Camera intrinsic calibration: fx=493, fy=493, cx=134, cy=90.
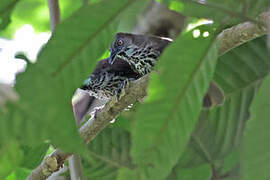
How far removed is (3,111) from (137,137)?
39cm

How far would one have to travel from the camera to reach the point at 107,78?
3.93 m

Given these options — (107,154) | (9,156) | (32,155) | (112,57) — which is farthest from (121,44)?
(9,156)

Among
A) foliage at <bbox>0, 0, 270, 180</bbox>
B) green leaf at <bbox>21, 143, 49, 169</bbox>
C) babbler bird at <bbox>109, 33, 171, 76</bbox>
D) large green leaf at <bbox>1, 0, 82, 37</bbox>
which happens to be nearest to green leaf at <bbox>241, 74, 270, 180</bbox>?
foliage at <bbox>0, 0, 270, 180</bbox>

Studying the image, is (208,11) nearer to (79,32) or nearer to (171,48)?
(171,48)

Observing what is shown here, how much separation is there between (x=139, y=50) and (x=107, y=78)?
1.21ft

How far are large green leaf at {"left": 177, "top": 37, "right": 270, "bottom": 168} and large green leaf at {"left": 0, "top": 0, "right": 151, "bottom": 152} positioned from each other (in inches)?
62.4

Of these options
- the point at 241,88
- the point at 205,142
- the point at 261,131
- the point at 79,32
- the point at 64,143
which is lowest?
the point at 205,142

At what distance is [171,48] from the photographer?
138 centimetres

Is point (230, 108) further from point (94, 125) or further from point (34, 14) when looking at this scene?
point (34, 14)

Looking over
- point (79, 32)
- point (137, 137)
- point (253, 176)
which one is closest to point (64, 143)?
point (137, 137)

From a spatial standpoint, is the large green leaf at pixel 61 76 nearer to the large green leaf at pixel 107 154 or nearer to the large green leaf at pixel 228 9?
the large green leaf at pixel 228 9

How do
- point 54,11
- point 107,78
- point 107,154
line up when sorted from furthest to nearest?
point 107,78, point 107,154, point 54,11

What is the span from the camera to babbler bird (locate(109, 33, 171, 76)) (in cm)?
357

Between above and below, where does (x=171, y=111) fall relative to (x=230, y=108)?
above
